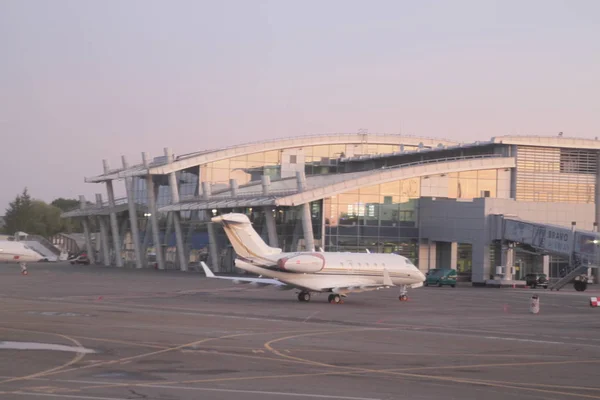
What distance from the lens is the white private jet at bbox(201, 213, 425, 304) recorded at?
4531 centimetres

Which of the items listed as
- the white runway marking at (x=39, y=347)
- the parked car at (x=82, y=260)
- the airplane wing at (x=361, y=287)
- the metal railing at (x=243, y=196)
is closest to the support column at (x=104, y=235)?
the parked car at (x=82, y=260)

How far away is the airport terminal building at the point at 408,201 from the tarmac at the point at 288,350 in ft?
99.8

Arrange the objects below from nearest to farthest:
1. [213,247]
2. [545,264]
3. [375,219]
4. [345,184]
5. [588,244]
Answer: [588,244]
[345,184]
[375,219]
[545,264]
[213,247]

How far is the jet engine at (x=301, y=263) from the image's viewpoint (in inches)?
1762

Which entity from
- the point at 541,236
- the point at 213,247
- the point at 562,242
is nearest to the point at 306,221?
the point at 213,247

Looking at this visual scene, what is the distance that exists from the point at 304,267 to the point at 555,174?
4674 cm

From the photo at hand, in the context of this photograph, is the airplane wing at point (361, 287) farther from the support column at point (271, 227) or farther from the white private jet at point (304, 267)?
the support column at point (271, 227)

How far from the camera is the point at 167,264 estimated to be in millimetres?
100250

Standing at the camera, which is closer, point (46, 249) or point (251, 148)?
point (251, 148)

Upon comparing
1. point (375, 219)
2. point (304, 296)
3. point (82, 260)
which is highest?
point (375, 219)

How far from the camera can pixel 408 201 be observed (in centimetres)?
8056

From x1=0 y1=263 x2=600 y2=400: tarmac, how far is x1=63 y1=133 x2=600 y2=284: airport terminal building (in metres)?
30.4

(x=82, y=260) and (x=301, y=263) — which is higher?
(x=301, y=263)

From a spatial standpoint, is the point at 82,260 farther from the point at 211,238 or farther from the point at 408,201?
the point at 408,201
